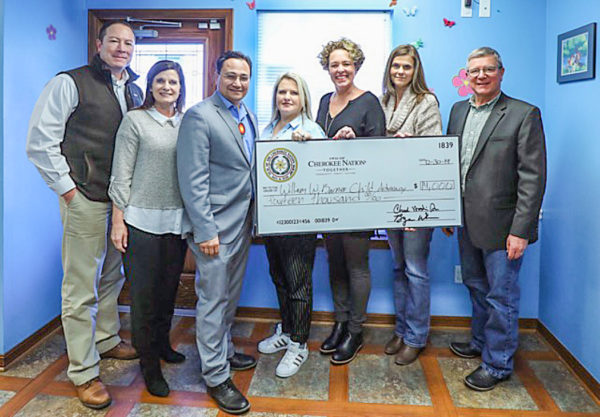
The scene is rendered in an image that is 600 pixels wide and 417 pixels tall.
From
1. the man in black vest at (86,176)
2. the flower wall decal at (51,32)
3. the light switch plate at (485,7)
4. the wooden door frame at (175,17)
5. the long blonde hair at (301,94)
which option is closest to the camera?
the man in black vest at (86,176)

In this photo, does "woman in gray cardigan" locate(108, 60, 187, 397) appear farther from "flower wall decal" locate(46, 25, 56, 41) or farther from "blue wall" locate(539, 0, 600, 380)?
"blue wall" locate(539, 0, 600, 380)

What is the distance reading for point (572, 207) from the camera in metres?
2.55

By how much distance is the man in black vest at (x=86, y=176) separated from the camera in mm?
2074

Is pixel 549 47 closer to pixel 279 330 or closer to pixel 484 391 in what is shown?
pixel 484 391

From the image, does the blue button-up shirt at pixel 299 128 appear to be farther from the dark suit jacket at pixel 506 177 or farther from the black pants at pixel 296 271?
the dark suit jacket at pixel 506 177

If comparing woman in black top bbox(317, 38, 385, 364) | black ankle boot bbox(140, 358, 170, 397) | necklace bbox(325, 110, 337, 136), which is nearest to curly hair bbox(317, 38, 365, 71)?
woman in black top bbox(317, 38, 385, 364)

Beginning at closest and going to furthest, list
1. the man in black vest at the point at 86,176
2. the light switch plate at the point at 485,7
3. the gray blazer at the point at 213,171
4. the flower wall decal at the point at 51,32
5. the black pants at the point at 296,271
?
the gray blazer at the point at 213,171 → the man in black vest at the point at 86,176 → the black pants at the point at 296,271 → the flower wall decal at the point at 51,32 → the light switch plate at the point at 485,7

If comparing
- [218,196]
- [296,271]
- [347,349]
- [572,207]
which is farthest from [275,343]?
[572,207]

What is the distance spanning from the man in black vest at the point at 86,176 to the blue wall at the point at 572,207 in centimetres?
220

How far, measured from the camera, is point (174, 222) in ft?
6.64

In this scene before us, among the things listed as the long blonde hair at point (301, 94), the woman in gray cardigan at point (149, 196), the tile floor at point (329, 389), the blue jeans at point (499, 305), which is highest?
the long blonde hair at point (301, 94)

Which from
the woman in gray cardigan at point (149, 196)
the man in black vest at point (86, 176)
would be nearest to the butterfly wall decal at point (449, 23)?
the woman in gray cardigan at point (149, 196)

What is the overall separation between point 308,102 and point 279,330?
4.19ft

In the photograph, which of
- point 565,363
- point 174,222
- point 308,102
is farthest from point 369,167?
point 565,363
